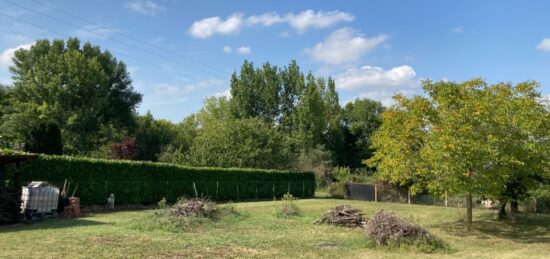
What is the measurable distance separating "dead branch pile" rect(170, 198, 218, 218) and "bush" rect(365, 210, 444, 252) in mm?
6416

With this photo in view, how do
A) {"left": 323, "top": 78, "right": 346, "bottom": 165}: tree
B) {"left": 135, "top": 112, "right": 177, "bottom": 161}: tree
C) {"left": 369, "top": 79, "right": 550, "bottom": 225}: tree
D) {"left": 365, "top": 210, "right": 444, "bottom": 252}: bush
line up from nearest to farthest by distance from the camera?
{"left": 365, "top": 210, "right": 444, "bottom": 252}: bush
{"left": 369, "top": 79, "right": 550, "bottom": 225}: tree
{"left": 135, "top": 112, "right": 177, "bottom": 161}: tree
{"left": 323, "top": 78, "right": 346, "bottom": 165}: tree

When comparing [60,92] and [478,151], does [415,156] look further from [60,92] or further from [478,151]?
[60,92]

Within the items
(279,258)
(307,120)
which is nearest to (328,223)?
(279,258)

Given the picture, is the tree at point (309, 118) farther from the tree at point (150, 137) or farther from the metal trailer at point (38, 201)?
the metal trailer at point (38, 201)

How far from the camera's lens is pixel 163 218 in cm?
1655

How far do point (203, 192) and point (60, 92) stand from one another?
908 inches

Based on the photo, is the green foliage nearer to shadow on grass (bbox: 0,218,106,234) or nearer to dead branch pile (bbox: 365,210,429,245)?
shadow on grass (bbox: 0,218,106,234)

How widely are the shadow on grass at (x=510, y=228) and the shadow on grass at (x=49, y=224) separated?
12657 mm

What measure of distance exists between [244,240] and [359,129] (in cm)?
5563

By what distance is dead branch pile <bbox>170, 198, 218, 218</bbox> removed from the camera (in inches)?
681

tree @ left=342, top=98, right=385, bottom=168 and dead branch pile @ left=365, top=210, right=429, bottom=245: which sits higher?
tree @ left=342, top=98, right=385, bottom=168

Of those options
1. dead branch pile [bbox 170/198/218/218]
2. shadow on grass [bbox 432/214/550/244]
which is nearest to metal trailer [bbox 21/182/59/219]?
dead branch pile [bbox 170/198/218/218]

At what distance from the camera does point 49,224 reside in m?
16.3

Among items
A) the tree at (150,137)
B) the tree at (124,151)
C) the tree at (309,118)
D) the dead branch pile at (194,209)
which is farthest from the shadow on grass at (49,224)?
the tree at (309,118)
